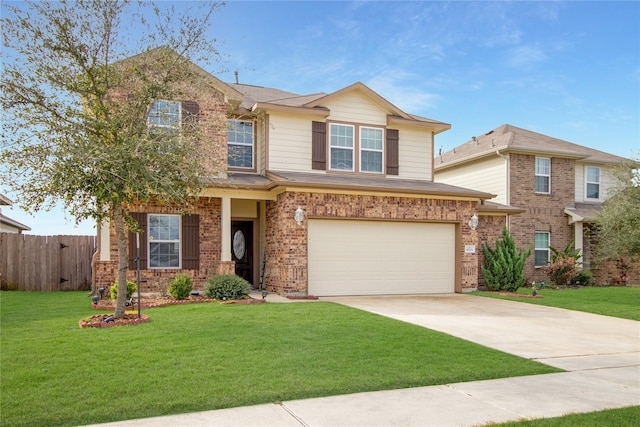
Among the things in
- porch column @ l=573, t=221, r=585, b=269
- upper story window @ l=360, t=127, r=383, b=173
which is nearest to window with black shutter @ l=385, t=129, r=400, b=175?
upper story window @ l=360, t=127, r=383, b=173

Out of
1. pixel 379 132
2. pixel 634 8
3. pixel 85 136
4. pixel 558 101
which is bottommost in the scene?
pixel 85 136

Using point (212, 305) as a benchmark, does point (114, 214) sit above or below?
above

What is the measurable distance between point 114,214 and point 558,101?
49.4 feet

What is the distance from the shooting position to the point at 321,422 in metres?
4.41

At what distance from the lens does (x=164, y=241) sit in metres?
14.1

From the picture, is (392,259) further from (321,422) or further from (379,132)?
(321,422)

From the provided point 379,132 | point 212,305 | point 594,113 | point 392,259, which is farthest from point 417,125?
point 212,305

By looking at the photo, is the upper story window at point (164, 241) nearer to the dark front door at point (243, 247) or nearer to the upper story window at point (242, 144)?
the dark front door at point (243, 247)

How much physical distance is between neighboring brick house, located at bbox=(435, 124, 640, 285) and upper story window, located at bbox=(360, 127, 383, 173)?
6.13 m

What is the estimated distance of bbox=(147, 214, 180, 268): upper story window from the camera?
1394 centimetres

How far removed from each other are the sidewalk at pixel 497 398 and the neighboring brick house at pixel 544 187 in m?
11.3

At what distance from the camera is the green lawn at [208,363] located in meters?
4.75

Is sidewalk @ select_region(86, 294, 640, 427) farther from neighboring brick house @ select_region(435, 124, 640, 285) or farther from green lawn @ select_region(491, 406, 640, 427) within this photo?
neighboring brick house @ select_region(435, 124, 640, 285)

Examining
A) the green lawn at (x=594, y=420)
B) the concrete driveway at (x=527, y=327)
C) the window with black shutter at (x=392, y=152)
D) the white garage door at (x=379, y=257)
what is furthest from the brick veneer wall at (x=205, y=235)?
the green lawn at (x=594, y=420)
